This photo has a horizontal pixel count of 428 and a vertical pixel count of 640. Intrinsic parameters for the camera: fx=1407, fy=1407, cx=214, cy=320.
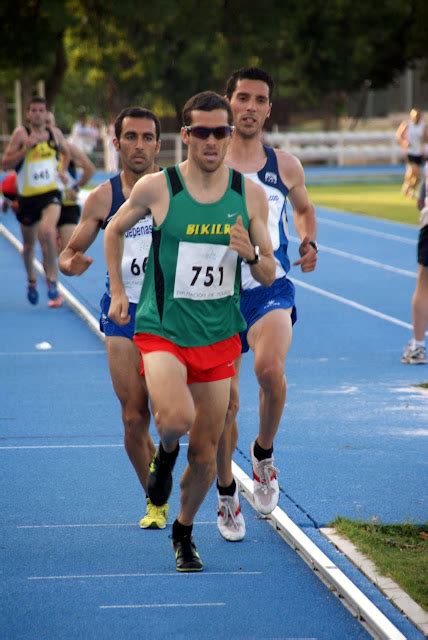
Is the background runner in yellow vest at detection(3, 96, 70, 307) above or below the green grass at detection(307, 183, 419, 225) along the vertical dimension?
above

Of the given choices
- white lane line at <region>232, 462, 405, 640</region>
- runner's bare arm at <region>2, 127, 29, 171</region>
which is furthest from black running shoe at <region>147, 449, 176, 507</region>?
runner's bare arm at <region>2, 127, 29, 171</region>

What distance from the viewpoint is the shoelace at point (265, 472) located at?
725 centimetres

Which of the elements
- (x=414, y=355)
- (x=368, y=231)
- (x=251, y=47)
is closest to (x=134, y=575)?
(x=414, y=355)

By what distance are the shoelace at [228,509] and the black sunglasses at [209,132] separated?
1.81 metres

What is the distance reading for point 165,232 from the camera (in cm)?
609

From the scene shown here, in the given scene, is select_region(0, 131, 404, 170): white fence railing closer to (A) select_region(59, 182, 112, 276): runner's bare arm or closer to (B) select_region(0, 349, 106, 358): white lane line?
(B) select_region(0, 349, 106, 358): white lane line

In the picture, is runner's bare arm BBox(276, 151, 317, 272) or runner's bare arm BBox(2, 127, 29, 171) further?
runner's bare arm BBox(2, 127, 29, 171)

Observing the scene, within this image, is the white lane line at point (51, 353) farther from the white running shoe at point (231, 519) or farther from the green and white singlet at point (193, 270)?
the green and white singlet at point (193, 270)

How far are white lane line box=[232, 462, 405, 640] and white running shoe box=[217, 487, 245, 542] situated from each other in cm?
23

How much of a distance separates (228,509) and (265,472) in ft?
1.73

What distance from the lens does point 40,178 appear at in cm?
1616

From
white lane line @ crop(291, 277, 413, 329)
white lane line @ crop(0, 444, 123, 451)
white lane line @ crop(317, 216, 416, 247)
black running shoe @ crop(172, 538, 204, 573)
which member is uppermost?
black running shoe @ crop(172, 538, 204, 573)

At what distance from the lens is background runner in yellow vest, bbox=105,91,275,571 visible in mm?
6062

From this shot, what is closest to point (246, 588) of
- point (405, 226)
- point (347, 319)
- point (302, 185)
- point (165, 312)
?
point (165, 312)
